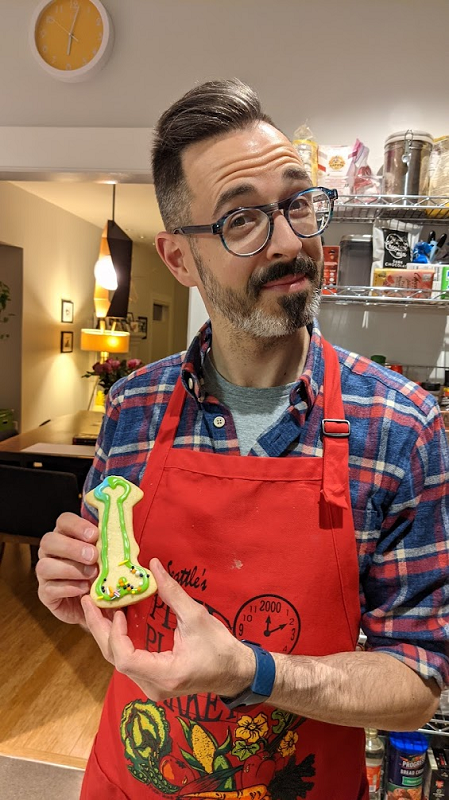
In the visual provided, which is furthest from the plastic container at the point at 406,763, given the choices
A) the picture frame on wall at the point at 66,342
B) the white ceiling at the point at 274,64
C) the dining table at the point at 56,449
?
the picture frame on wall at the point at 66,342

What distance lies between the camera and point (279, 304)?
916mm

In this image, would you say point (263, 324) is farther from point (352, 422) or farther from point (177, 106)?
point (177, 106)

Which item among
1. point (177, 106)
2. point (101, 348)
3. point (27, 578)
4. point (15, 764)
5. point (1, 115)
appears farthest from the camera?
point (101, 348)

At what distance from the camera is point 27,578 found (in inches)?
150

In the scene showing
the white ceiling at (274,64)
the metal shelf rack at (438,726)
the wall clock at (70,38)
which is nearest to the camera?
the metal shelf rack at (438,726)

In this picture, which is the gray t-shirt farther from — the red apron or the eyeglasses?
the eyeglasses

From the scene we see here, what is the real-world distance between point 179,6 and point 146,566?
2.29 m

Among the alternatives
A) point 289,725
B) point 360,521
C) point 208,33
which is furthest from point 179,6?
point 289,725

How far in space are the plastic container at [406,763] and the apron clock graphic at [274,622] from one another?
1.31m

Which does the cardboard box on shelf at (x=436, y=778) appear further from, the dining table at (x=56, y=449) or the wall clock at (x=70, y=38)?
the wall clock at (x=70, y=38)

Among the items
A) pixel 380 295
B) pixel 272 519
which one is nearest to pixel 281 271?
pixel 272 519

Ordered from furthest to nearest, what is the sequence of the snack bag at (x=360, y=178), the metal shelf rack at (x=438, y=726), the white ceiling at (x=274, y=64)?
the white ceiling at (x=274, y=64)
the snack bag at (x=360, y=178)
the metal shelf rack at (x=438, y=726)

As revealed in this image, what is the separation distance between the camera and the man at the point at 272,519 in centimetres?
85

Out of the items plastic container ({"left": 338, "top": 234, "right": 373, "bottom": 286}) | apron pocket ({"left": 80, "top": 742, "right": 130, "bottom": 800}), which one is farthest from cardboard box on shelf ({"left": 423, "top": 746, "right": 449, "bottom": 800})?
plastic container ({"left": 338, "top": 234, "right": 373, "bottom": 286})
